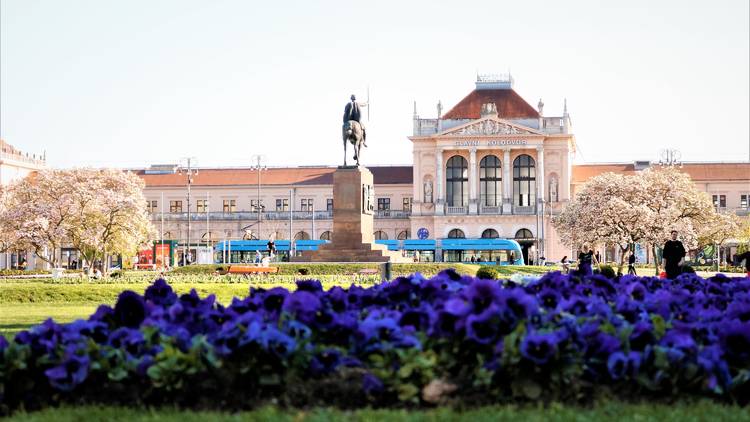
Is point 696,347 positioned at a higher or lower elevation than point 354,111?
lower

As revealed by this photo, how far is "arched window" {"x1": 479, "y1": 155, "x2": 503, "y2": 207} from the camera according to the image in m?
108

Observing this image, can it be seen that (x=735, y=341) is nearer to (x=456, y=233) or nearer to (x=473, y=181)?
(x=456, y=233)

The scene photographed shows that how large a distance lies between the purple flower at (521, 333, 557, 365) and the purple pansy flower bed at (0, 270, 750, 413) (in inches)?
0.4

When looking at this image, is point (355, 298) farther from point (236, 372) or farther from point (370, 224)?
point (370, 224)

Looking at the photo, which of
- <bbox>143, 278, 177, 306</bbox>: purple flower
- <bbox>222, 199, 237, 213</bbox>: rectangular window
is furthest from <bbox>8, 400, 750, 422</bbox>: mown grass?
<bbox>222, 199, 237, 213</bbox>: rectangular window

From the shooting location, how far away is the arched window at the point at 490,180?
356 feet

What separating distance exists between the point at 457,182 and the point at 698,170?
2804 cm

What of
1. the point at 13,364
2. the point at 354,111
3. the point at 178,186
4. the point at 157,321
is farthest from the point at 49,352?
the point at 178,186

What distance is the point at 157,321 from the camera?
9445mm

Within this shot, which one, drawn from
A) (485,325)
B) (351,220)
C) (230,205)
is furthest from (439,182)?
(485,325)

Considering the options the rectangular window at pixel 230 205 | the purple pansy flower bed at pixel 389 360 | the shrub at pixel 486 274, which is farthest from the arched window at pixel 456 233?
the purple pansy flower bed at pixel 389 360

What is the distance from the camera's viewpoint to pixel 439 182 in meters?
107

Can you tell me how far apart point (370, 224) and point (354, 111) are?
5430mm

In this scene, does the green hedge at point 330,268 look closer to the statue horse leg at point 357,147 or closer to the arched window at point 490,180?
the statue horse leg at point 357,147
